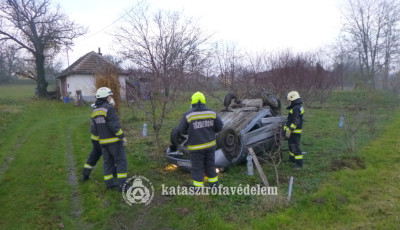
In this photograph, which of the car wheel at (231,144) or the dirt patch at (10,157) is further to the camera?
the dirt patch at (10,157)

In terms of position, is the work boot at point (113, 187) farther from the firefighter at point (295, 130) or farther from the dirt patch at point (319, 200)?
the firefighter at point (295, 130)

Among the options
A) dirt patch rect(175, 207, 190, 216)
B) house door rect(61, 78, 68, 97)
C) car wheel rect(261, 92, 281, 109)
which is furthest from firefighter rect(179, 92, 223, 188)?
house door rect(61, 78, 68, 97)

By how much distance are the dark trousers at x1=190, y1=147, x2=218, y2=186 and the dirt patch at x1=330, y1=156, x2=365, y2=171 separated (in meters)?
2.78

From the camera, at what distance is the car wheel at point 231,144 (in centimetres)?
508

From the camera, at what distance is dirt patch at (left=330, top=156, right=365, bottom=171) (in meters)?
5.72

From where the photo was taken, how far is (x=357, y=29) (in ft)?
107

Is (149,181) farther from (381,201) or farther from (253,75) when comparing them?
(253,75)

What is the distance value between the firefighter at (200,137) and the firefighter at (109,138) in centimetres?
120

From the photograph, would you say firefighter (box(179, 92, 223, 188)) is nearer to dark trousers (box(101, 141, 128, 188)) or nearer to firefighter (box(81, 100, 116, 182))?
dark trousers (box(101, 141, 128, 188))

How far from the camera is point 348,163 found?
5.88 m

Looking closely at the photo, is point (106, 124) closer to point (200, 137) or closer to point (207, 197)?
point (200, 137)

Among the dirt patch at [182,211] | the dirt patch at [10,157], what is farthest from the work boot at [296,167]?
the dirt patch at [10,157]

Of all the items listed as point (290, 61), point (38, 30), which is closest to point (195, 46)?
point (290, 61)

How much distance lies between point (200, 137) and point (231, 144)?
1.01 metres
